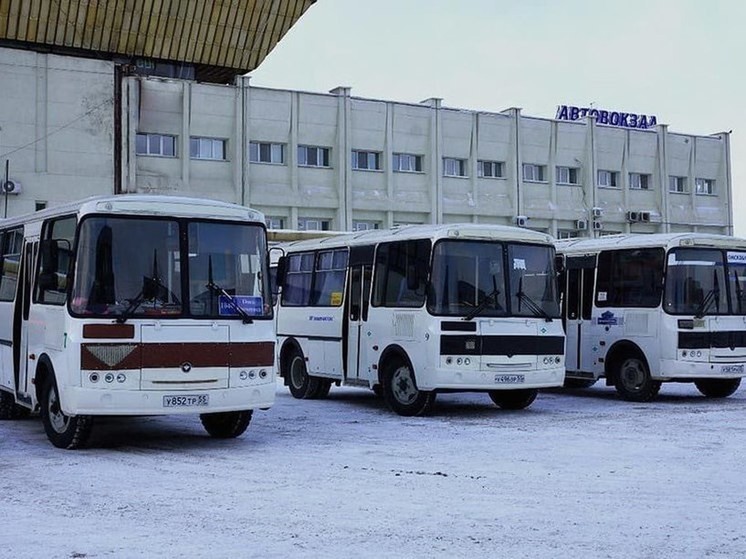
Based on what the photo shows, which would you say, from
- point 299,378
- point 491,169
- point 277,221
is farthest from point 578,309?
point 491,169

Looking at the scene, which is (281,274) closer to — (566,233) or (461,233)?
(461,233)

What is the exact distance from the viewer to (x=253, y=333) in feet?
40.0

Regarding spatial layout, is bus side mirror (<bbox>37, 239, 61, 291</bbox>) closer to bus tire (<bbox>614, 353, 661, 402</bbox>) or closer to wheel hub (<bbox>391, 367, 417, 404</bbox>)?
wheel hub (<bbox>391, 367, 417, 404</bbox>)

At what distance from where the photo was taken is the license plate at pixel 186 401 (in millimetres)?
11656

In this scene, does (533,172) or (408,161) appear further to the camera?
(533,172)

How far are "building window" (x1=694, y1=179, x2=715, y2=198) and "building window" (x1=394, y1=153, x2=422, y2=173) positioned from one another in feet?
59.4

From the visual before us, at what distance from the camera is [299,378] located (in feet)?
63.2

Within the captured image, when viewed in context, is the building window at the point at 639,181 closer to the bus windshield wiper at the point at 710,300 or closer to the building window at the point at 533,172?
the building window at the point at 533,172

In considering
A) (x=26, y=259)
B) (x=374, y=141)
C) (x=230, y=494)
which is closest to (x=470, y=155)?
(x=374, y=141)

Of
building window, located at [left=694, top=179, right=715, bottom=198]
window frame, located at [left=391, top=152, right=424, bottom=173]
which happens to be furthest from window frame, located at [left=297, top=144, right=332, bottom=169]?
building window, located at [left=694, top=179, right=715, bottom=198]

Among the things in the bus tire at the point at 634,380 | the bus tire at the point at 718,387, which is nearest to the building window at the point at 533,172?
the bus tire at the point at 718,387

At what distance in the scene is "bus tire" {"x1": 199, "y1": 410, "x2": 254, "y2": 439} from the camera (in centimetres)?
1291

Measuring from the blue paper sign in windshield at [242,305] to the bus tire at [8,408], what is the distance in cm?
470

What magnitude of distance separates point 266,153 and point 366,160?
5052 mm
